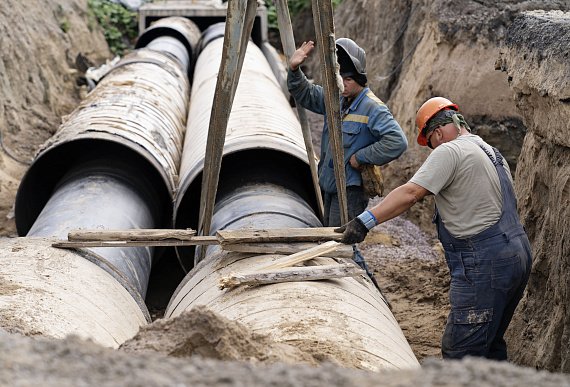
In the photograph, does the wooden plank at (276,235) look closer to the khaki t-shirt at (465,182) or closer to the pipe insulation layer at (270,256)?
the pipe insulation layer at (270,256)

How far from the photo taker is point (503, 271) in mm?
3457

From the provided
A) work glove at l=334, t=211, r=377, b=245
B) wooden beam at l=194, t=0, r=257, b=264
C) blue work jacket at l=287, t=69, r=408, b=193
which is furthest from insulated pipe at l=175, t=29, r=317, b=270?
work glove at l=334, t=211, r=377, b=245

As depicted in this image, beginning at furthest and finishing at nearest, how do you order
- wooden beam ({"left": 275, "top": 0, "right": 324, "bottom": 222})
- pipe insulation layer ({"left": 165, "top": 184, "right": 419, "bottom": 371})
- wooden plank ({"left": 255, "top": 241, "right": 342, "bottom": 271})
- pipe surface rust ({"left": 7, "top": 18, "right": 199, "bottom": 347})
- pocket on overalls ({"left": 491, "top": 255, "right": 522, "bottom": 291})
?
wooden beam ({"left": 275, "top": 0, "right": 324, "bottom": 222}) < pocket on overalls ({"left": 491, "top": 255, "right": 522, "bottom": 291}) < wooden plank ({"left": 255, "top": 241, "right": 342, "bottom": 271}) < pipe surface rust ({"left": 7, "top": 18, "right": 199, "bottom": 347}) < pipe insulation layer ({"left": 165, "top": 184, "right": 419, "bottom": 371})

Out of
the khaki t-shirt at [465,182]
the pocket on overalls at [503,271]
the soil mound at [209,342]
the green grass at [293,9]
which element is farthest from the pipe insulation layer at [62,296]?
the green grass at [293,9]

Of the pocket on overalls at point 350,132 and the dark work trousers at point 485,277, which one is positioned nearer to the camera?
the dark work trousers at point 485,277

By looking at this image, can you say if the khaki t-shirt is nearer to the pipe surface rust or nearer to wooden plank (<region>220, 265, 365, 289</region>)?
wooden plank (<region>220, 265, 365, 289</region>)

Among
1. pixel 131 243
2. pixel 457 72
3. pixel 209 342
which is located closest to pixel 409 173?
pixel 457 72

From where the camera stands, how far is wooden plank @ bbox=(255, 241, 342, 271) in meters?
Result: 3.33

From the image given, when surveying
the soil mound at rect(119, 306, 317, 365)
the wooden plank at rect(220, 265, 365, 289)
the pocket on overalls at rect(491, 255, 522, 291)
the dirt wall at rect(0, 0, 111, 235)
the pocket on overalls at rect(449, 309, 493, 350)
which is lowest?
the pocket on overalls at rect(449, 309, 493, 350)

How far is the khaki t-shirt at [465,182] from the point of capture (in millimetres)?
3412

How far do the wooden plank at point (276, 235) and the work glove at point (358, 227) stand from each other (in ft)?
0.37

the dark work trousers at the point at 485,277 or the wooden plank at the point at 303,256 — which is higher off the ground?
the wooden plank at the point at 303,256

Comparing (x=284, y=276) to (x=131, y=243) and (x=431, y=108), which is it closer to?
(x=131, y=243)

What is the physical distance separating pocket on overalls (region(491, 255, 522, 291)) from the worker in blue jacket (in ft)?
3.76
